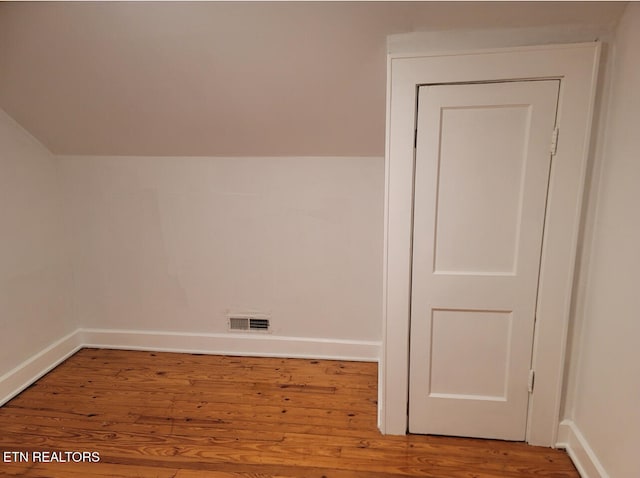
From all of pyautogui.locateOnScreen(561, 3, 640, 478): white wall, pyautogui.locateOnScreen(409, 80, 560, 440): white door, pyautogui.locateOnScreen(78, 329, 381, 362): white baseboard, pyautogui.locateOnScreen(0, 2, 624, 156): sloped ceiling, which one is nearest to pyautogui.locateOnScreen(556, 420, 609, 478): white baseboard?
pyautogui.locateOnScreen(561, 3, 640, 478): white wall

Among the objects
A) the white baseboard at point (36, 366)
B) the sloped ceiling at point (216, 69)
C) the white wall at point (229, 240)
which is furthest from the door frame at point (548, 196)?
the white baseboard at point (36, 366)

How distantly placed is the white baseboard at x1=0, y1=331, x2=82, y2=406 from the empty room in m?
0.02

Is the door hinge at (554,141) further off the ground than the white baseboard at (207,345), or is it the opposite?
the door hinge at (554,141)

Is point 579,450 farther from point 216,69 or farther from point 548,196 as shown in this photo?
point 216,69

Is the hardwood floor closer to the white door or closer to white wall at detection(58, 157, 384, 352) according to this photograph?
the white door

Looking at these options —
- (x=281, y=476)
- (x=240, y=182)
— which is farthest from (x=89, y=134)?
(x=281, y=476)

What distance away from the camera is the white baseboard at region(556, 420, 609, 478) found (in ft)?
5.36

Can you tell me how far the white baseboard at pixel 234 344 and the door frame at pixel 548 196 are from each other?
0.80 meters

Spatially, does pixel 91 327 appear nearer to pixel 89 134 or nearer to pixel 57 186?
pixel 57 186

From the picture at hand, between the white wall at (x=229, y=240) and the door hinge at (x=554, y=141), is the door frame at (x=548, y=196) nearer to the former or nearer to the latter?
the door hinge at (x=554, y=141)

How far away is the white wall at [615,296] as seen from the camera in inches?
56.4

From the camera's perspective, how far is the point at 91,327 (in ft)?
9.81

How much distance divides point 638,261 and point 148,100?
2.46 m

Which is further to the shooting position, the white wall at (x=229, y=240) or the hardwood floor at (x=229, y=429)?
the white wall at (x=229, y=240)
